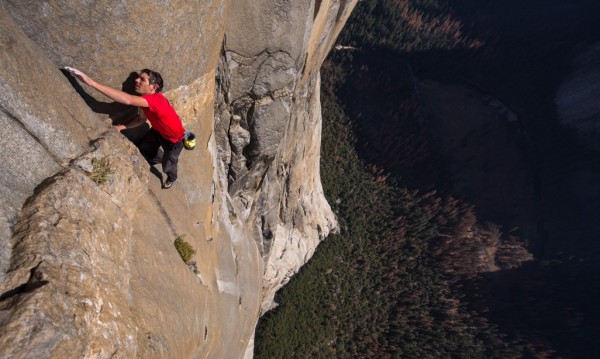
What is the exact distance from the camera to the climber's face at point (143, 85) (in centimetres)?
546

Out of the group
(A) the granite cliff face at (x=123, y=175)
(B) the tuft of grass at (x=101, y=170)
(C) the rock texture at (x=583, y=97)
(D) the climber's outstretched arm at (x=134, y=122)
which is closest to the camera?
(A) the granite cliff face at (x=123, y=175)

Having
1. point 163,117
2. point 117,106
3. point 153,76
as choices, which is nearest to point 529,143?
point 163,117

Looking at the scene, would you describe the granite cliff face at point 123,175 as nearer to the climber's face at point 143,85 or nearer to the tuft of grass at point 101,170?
the tuft of grass at point 101,170

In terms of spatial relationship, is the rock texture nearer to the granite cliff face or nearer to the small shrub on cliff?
the granite cliff face

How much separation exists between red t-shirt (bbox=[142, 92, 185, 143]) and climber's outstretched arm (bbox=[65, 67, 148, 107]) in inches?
6.3

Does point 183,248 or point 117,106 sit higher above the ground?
point 117,106

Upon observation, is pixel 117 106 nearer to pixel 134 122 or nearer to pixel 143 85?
pixel 134 122

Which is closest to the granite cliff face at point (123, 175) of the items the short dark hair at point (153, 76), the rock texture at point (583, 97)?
the short dark hair at point (153, 76)

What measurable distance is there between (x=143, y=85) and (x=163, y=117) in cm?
55

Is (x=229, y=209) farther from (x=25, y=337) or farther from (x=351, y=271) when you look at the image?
(x=351, y=271)

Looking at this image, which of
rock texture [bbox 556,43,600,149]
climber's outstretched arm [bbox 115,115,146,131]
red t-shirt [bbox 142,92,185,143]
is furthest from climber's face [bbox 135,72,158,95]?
rock texture [bbox 556,43,600,149]

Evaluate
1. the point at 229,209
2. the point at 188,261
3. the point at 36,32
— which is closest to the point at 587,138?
the point at 229,209

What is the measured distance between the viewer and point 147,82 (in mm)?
5473

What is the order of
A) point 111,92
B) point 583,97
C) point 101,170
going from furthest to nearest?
1. point 583,97
2. point 111,92
3. point 101,170
